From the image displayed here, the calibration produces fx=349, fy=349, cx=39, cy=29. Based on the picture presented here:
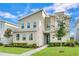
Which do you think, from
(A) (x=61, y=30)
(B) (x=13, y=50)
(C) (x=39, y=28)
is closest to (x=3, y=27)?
(B) (x=13, y=50)

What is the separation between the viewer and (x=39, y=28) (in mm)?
14945

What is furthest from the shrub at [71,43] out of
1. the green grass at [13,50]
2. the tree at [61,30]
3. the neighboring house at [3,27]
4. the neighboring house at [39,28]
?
the neighboring house at [3,27]

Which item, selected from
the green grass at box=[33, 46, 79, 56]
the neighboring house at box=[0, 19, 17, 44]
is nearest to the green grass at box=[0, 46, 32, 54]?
the neighboring house at box=[0, 19, 17, 44]

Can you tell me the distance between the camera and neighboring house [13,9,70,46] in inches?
579

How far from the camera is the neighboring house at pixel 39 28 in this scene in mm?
14719

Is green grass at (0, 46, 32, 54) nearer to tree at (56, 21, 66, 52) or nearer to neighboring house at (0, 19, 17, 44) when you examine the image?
neighboring house at (0, 19, 17, 44)

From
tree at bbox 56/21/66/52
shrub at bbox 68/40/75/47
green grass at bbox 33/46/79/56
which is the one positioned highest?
tree at bbox 56/21/66/52

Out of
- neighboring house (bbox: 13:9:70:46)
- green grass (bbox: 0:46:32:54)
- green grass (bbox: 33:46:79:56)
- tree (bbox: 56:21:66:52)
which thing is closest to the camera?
green grass (bbox: 33:46:79:56)

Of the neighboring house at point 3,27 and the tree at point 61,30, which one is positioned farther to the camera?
the neighboring house at point 3,27

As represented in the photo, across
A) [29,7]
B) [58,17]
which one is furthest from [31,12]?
[58,17]

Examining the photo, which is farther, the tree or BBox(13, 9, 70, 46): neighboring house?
BBox(13, 9, 70, 46): neighboring house

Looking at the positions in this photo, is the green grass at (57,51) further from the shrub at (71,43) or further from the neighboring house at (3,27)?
the neighboring house at (3,27)

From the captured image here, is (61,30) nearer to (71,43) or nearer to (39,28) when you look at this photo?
(71,43)

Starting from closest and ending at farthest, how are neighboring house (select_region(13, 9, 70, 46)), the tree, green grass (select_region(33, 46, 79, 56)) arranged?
green grass (select_region(33, 46, 79, 56))
the tree
neighboring house (select_region(13, 9, 70, 46))
